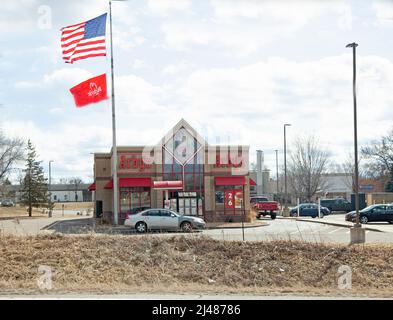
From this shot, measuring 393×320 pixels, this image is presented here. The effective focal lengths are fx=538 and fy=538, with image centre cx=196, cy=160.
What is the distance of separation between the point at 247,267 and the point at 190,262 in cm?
158

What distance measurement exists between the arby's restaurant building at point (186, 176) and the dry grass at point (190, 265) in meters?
24.2

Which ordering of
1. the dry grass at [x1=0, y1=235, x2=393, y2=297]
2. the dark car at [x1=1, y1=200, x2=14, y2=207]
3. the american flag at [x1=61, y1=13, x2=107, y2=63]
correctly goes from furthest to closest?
the dark car at [x1=1, y1=200, x2=14, y2=207], the american flag at [x1=61, y1=13, x2=107, y2=63], the dry grass at [x1=0, y1=235, x2=393, y2=297]

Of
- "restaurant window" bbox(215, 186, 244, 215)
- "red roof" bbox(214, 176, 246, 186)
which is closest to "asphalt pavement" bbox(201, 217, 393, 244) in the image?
"red roof" bbox(214, 176, 246, 186)

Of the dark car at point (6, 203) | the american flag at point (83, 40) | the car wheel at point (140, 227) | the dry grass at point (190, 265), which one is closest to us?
the dry grass at point (190, 265)

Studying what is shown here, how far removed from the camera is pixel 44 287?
40.7 feet

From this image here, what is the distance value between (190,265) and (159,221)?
1528cm

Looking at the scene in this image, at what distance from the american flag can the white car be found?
9221 mm

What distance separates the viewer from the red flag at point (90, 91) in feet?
92.9

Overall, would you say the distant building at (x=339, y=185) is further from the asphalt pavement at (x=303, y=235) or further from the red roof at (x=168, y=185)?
the asphalt pavement at (x=303, y=235)

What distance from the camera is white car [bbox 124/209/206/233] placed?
29.7 meters

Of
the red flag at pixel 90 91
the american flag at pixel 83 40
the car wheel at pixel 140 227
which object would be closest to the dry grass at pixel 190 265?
the american flag at pixel 83 40

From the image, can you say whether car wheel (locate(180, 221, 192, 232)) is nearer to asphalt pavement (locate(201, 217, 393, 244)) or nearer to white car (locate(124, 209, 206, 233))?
white car (locate(124, 209, 206, 233))
